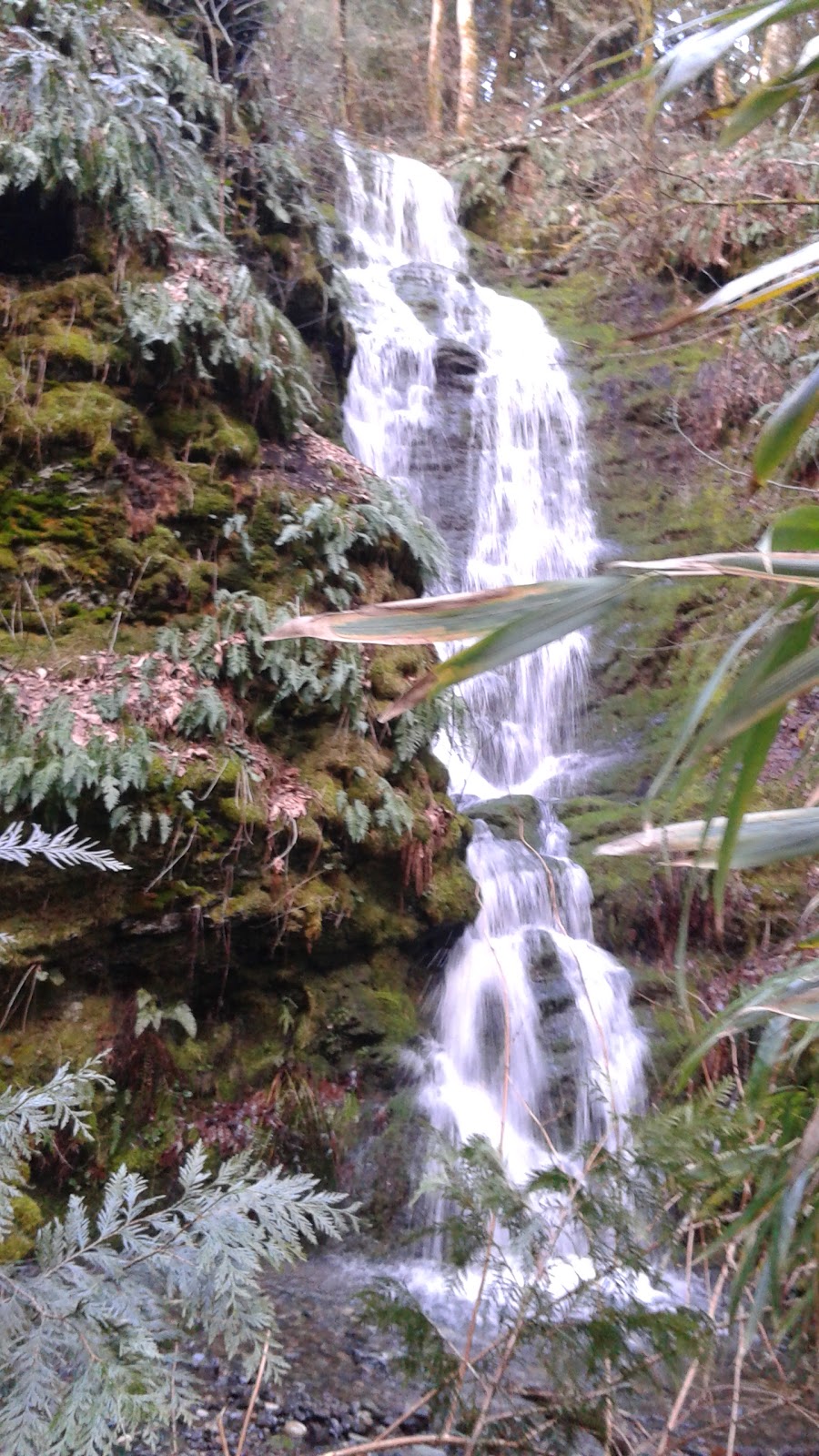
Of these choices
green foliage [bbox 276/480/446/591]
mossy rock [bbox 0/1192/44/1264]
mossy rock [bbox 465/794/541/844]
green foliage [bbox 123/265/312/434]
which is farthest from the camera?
mossy rock [bbox 465/794/541/844]

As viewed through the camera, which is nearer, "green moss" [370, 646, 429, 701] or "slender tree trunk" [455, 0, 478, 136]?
"green moss" [370, 646, 429, 701]

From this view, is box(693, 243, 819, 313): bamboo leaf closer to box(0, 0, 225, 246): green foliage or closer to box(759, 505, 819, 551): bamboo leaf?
box(759, 505, 819, 551): bamboo leaf

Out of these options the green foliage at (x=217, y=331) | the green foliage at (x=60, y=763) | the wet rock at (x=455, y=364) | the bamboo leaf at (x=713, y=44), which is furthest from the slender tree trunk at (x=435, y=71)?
the bamboo leaf at (x=713, y=44)

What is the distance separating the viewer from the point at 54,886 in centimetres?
433

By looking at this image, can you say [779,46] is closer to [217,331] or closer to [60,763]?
[217,331]

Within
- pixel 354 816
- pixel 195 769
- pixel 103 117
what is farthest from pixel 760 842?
pixel 103 117

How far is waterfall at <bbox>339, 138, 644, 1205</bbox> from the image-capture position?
5.62 m

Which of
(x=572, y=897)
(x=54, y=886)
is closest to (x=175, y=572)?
(x=54, y=886)

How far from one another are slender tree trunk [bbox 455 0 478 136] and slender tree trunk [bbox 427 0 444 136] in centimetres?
60

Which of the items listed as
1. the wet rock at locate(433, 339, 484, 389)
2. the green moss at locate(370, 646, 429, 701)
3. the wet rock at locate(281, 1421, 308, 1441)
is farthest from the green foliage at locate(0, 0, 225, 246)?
the wet rock at locate(281, 1421, 308, 1441)

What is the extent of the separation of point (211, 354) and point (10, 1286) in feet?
17.6

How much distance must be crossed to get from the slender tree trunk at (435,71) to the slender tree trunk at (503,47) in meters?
1.57

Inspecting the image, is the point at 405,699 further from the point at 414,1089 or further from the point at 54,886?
the point at 414,1089

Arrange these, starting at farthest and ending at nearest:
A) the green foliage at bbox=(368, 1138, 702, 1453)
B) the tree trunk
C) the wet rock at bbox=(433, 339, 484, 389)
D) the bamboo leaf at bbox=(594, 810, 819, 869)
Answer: the tree trunk
the wet rock at bbox=(433, 339, 484, 389)
the green foliage at bbox=(368, 1138, 702, 1453)
the bamboo leaf at bbox=(594, 810, 819, 869)
